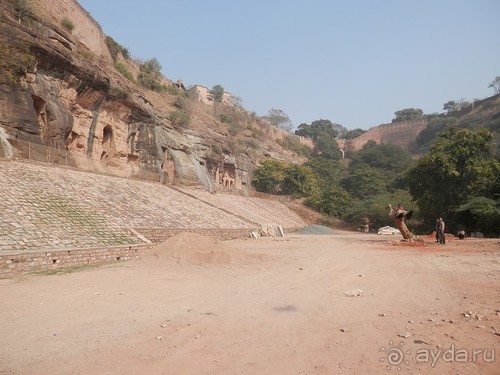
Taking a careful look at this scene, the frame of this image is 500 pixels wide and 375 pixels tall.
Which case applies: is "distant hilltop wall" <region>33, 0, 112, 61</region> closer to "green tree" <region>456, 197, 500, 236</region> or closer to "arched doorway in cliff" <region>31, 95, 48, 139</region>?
"arched doorway in cliff" <region>31, 95, 48, 139</region>

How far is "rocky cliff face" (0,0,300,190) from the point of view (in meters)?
16.4

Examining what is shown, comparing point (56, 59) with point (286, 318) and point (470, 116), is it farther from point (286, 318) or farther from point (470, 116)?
point (470, 116)

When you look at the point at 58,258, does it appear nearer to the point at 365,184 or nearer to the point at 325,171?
the point at 365,184

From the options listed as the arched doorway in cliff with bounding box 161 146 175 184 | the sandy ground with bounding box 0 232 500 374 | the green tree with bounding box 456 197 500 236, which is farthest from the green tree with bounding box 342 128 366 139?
the sandy ground with bounding box 0 232 500 374

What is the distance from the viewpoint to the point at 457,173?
70.1 ft

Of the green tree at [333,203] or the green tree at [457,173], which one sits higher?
the green tree at [457,173]

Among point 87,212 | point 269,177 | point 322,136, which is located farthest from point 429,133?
point 87,212

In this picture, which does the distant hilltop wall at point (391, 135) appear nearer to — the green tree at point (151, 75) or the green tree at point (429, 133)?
the green tree at point (429, 133)

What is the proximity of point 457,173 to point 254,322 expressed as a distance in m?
21.5

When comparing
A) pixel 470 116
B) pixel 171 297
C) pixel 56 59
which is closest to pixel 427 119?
pixel 470 116

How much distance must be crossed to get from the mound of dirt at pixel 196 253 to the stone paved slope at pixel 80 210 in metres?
2.23

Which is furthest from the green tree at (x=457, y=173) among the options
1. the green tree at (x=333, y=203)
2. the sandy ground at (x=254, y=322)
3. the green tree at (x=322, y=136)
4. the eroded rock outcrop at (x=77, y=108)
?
the green tree at (x=322, y=136)

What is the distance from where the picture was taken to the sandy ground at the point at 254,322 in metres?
3.45

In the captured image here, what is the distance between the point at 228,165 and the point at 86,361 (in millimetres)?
37111
